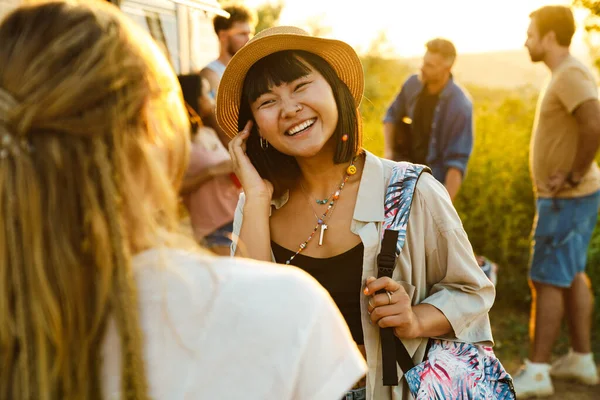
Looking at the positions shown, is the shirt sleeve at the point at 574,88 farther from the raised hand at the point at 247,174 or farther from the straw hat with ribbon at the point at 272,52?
the raised hand at the point at 247,174

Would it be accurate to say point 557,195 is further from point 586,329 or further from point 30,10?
point 30,10

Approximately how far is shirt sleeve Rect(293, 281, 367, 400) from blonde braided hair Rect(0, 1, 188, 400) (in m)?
0.24

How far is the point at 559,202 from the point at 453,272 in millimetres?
2592

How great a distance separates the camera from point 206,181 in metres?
3.92

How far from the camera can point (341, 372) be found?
0.98m

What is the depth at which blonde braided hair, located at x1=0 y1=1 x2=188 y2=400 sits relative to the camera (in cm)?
86

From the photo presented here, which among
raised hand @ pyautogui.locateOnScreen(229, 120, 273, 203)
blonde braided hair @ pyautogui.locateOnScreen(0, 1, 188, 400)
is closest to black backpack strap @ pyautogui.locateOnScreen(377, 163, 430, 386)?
raised hand @ pyautogui.locateOnScreen(229, 120, 273, 203)

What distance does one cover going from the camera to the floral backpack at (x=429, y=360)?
1.77 m

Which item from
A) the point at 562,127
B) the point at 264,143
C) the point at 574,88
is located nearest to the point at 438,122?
the point at 562,127

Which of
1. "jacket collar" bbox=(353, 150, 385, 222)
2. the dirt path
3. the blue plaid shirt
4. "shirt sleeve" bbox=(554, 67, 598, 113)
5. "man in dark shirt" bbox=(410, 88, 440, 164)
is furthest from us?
"man in dark shirt" bbox=(410, 88, 440, 164)

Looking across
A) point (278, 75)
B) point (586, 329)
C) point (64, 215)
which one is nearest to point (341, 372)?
point (64, 215)

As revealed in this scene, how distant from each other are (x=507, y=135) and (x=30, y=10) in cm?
606

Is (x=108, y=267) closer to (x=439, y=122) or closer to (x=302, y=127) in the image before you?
(x=302, y=127)

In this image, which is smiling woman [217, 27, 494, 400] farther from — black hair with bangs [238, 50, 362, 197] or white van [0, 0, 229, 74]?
white van [0, 0, 229, 74]
